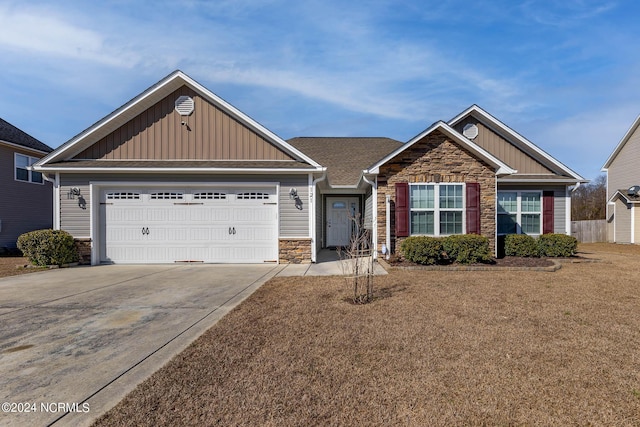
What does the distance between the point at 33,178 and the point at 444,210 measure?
59.2ft

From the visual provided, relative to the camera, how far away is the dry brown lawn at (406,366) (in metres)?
2.44

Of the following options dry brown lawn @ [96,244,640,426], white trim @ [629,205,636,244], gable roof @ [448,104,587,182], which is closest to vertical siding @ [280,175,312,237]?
dry brown lawn @ [96,244,640,426]

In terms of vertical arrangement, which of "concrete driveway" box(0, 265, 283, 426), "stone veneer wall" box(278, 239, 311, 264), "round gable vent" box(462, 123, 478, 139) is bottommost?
"concrete driveway" box(0, 265, 283, 426)

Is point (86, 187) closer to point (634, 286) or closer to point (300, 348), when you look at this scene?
point (300, 348)

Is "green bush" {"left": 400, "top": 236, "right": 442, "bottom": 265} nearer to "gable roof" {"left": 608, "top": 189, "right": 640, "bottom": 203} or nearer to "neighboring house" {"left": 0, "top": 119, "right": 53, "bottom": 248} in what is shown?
"gable roof" {"left": 608, "top": 189, "right": 640, "bottom": 203}

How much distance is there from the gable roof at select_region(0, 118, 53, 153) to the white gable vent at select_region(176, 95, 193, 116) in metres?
9.13

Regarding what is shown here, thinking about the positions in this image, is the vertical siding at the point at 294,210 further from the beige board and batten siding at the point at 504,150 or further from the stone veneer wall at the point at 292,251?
the beige board and batten siding at the point at 504,150

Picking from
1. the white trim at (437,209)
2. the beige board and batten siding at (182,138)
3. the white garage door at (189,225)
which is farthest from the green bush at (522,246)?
the beige board and batten siding at (182,138)

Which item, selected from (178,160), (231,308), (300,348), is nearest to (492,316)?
(300,348)

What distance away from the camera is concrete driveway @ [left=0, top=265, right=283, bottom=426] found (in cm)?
270

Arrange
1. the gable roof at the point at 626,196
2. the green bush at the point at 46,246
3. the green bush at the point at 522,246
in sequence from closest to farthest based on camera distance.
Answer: the green bush at the point at 46,246
the green bush at the point at 522,246
the gable roof at the point at 626,196

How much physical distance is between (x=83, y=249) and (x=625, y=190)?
87.6 ft

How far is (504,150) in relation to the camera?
12641 mm

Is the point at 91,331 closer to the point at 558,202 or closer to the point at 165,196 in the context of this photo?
the point at 165,196
